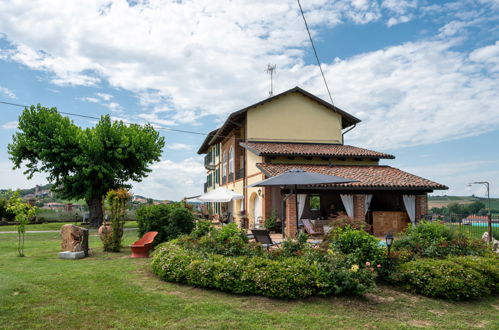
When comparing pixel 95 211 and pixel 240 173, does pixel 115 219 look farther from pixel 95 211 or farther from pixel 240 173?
pixel 95 211

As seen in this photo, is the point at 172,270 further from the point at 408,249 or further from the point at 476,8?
the point at 476,8

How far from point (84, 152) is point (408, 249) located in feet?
70.9

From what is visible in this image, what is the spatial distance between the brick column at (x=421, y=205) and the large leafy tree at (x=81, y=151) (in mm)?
17563

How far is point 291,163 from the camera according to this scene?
63.5 feet

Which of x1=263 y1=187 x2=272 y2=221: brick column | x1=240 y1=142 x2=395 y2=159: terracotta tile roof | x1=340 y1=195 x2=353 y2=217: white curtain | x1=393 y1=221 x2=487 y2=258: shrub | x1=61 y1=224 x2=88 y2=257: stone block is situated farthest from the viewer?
x1=240 y1=142 x2=395 y2=159: terracotta tile roof

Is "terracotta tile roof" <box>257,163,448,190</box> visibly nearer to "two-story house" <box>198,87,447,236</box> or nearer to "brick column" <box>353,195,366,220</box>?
"two-story house" <box>198,87,447,236</box>

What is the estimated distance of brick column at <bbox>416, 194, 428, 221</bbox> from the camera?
1787 centimetres

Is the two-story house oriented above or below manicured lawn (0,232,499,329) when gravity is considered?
above

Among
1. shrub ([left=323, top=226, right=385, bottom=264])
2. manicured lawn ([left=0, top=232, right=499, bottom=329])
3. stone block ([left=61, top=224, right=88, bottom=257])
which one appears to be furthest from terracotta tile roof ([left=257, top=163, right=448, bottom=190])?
manicured lawn ([left=0, top=232, right=499, bottom=329])

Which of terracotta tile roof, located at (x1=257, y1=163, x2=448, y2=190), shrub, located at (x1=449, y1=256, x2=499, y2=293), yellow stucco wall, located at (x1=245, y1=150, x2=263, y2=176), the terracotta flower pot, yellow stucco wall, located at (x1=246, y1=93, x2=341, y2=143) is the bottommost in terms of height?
shrub, located at (x1=449, y1=256, x2=499, y2=293)

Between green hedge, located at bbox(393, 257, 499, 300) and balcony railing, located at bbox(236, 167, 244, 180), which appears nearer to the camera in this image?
green hedge, located at bbox(393, 257, 499, 300)

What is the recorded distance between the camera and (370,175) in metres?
18.3

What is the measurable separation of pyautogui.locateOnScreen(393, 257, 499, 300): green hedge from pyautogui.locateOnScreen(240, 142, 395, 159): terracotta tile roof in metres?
11.4

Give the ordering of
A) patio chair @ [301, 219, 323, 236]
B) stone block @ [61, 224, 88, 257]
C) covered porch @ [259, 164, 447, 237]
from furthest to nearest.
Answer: covered porch @ [259, 164, 447, 237], patio chair @ [301, 219, 323, 236], stone block @ [61, 224, 88, 257]
